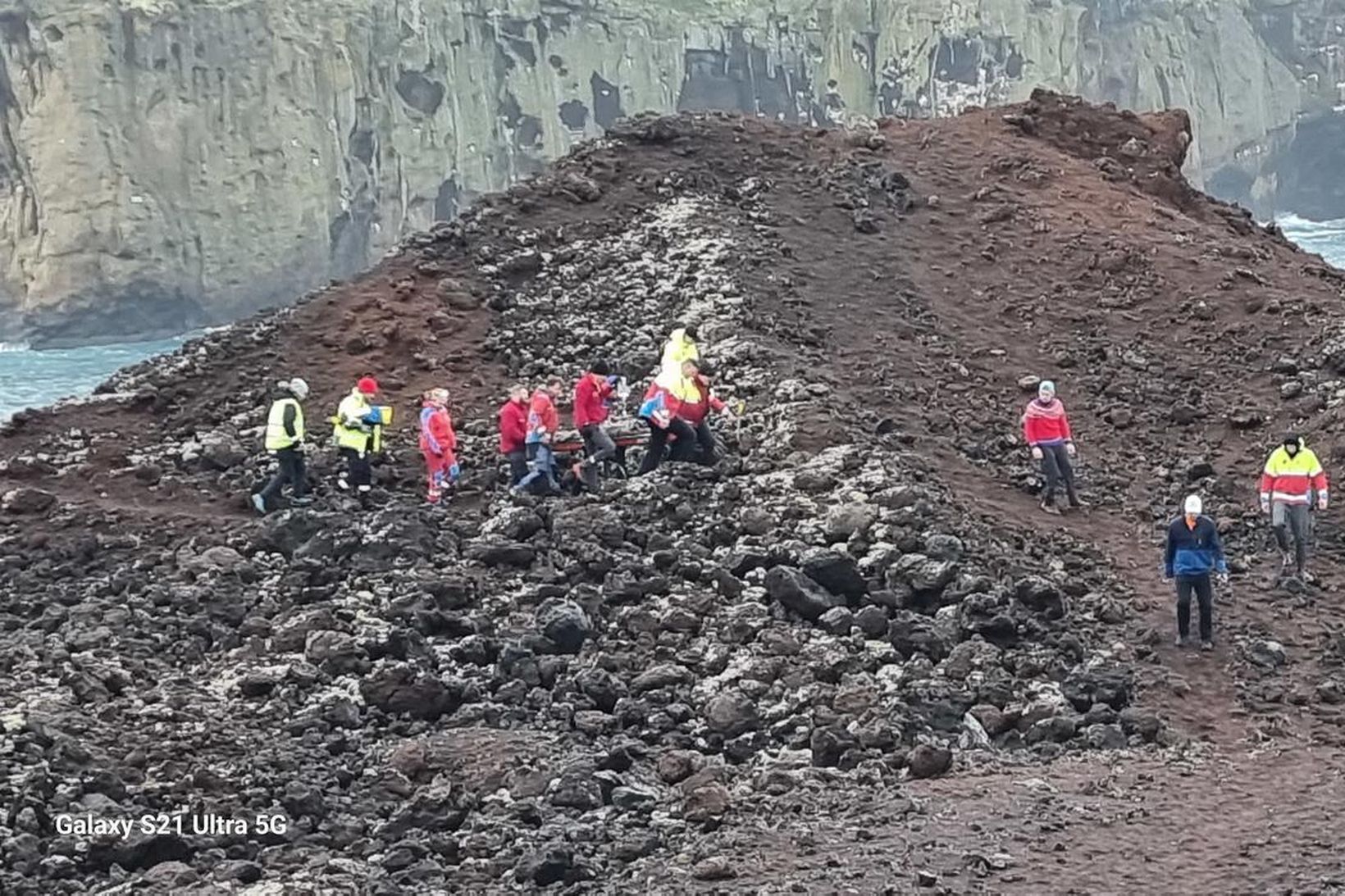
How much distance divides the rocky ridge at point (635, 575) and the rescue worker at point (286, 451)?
47 centimetres

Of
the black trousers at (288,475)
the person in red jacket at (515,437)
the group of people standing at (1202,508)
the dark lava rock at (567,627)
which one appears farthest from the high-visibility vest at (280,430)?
the group of people standing at (1202,508)

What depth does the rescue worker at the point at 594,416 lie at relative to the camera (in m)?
17.5

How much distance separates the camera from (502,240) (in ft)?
77.9

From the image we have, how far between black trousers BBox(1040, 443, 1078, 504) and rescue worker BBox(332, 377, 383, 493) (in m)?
6.78

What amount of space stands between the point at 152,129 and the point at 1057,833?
59.1 metres

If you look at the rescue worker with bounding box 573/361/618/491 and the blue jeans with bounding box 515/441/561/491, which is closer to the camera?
the blue jeans with bounding box 515/441/561/491

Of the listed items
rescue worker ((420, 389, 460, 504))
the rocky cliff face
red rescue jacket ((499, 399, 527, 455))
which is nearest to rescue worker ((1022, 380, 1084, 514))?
red rescue jacket ((499, 399, 527, 455))

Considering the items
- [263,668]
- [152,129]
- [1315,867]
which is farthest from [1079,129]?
[152,129]

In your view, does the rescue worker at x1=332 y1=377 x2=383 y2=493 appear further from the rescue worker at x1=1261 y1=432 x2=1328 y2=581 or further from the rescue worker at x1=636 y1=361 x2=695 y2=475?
the rescue worker at x1=1261 y1=432 x2=1328 y2=581

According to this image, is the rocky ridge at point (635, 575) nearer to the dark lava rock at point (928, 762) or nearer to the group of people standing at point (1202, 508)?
the dark lava rock at point (928, 762)

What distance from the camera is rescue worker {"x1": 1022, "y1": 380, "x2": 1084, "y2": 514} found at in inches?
667

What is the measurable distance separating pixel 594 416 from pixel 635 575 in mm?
3360

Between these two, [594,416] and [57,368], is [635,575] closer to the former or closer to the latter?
[594,416]

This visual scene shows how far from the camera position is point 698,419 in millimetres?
17000
